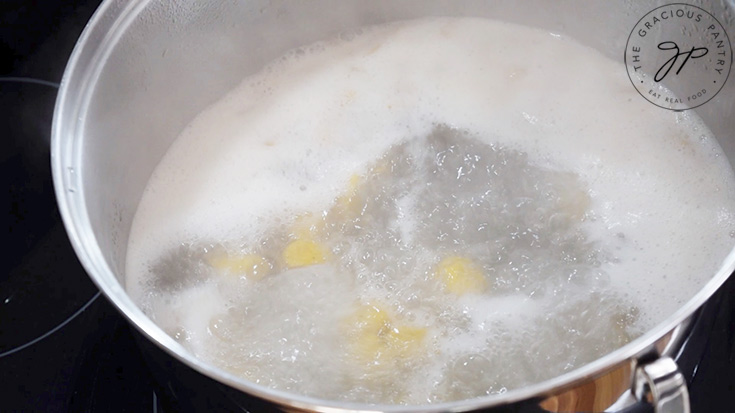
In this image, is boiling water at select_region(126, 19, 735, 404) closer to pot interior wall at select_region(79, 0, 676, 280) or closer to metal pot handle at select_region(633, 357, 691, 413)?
pot interior wall at select_region(79, 0, 676, 280)

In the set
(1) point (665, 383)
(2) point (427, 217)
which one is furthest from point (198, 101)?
(1) point (665, 383)

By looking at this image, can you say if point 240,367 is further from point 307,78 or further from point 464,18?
point 464,18

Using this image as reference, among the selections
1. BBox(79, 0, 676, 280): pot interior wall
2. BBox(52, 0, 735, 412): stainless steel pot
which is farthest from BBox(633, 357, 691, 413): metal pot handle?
BBox(79, 0, 676, 280): pot interior wall

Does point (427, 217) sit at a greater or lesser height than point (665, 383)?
lesser

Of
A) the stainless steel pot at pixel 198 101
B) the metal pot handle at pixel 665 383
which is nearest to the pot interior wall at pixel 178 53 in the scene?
the stainless steel pot at pixel 198 101

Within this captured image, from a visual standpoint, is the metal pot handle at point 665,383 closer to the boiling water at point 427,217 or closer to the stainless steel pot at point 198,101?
the stainless steel pot at point 198,101

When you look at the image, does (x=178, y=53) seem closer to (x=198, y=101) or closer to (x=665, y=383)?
(x=198, y=101)

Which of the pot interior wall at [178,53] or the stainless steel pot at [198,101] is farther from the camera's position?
the pot interior wall at [178,53]
